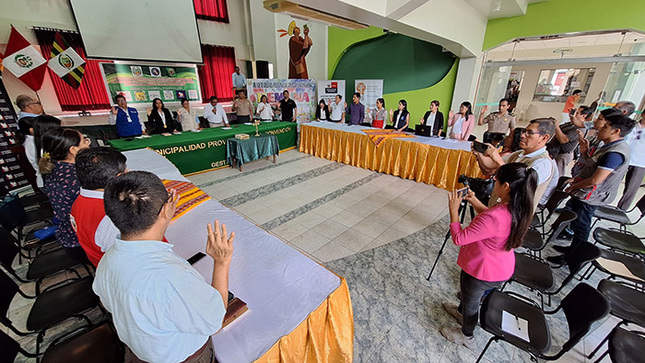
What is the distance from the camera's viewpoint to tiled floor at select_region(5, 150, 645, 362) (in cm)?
184

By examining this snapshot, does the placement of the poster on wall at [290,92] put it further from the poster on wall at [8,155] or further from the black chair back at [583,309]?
the black chair back at [583,309]

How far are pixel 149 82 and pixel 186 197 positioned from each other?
738 cm

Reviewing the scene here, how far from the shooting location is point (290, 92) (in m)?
7.30

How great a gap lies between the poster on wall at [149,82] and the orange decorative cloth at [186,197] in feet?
19.7

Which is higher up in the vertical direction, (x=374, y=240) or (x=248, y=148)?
(x=248, y=148)

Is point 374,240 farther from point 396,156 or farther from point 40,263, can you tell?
point 40,263

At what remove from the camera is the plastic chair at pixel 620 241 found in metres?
2.10

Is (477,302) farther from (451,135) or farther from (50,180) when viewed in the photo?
(451,135)

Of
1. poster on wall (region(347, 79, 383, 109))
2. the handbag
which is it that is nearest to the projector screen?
poster on wall (region(347, 79, 383, 109))

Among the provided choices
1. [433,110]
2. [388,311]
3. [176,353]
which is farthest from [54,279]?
[433,110]

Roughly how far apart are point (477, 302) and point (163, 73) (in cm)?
956

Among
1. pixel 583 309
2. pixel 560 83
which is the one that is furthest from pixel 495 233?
pixel 560 83

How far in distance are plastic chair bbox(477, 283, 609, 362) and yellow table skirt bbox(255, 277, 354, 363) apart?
0.85 meters

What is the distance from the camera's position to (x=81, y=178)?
4.17ft
